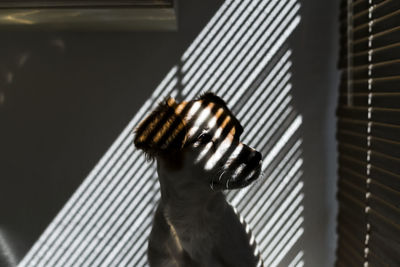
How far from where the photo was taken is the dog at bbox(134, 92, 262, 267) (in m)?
1.01

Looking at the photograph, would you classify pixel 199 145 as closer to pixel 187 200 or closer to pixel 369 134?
pixel 187 200

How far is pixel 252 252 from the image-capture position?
3.63 ft

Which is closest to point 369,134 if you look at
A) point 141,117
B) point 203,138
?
point 203,138

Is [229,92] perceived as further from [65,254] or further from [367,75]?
[65,254]

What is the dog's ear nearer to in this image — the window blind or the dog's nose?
the dog's nose

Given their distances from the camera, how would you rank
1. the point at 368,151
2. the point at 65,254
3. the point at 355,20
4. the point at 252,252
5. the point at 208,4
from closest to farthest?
the point at 252,252, the point at 368,151, the point at 355,20, the point at 208,4, the point at 65,254

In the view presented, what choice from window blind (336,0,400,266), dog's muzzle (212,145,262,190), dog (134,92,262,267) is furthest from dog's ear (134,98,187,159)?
window blind (336,0,400,266)

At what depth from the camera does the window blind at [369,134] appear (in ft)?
3.80

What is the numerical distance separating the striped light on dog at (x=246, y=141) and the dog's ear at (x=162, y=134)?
575 mm

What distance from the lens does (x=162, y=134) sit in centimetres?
100

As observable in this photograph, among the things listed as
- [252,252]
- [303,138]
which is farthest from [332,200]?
[252,252]

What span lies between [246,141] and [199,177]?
0.61 metres

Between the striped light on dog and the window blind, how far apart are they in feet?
0.56

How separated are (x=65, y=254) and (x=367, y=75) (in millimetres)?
1254
